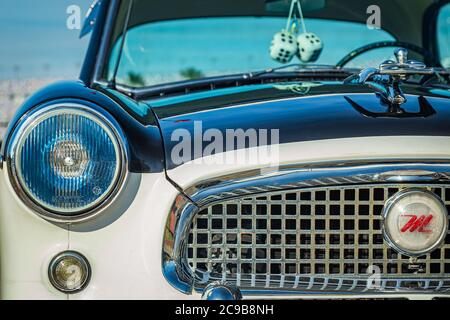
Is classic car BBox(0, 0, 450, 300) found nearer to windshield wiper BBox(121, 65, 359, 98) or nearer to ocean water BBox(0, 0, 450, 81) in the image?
windshield wiper BBox(121, 65, 359, 98)

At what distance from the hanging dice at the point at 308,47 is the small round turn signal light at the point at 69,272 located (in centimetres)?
154

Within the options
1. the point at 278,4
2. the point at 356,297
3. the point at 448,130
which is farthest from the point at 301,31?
the point at 356,297

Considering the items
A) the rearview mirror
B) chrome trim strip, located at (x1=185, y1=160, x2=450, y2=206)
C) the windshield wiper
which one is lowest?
chrome trim strip, located at (x1=185, y1=160, x2=450, y2=206)

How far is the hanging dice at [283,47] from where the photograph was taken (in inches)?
139

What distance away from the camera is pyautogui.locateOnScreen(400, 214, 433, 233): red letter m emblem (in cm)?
237

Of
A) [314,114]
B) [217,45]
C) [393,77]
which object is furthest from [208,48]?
[314,114]

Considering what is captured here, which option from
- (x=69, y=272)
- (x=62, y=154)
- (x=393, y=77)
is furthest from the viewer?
(x=393, y=77)

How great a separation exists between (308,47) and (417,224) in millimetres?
1361

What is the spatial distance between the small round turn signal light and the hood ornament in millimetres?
988

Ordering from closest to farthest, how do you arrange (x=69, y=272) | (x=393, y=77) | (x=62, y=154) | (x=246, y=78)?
(x=62, y=154) < (x=69, y=272) < (x=393, y=77) < (x=246, y=78)

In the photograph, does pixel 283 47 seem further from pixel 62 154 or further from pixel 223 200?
pixel 62 154

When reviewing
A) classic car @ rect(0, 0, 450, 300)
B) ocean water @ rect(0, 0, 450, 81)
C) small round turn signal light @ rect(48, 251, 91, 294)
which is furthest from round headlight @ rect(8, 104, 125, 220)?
ocean water @ rect(0, 0, 450, 81)

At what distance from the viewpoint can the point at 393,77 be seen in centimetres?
269

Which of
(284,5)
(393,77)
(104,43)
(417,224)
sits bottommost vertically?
(417,224)
